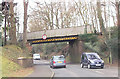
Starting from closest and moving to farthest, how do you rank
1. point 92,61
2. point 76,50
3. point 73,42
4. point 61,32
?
point 92,61, point 61,32, point 76,50, point 73,42

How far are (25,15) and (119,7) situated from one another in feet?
44.7

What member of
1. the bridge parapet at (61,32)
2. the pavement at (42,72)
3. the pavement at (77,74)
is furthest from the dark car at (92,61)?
the bridge parapet at (61,32)

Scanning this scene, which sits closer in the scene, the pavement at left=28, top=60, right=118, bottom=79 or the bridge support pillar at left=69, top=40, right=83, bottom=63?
the pavement at left=28, top=60, right=118, bottom=79

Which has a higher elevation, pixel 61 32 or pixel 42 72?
pixel 61 32

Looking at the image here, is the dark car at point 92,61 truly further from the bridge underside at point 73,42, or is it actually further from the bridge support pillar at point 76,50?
the bridge support pillar at point 76,50

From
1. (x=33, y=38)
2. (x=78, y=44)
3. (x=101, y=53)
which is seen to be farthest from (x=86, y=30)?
(x=33, y=38)

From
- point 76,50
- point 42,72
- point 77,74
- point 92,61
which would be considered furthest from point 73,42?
point 77,74

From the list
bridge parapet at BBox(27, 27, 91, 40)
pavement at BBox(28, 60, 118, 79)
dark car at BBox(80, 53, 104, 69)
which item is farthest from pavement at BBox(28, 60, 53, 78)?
bridge parapet at BBox(27, 27, 91, 40)

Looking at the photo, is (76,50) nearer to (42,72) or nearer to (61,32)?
(61,32)

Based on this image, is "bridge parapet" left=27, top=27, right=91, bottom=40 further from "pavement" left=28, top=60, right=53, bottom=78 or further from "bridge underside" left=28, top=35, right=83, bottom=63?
"pavement" left=28, top=60, right=53, bottom=78

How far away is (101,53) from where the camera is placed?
32.0m

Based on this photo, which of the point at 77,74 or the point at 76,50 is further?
the point at 76,50

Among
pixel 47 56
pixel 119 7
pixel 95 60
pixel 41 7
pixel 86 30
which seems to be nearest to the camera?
pixel 95 60

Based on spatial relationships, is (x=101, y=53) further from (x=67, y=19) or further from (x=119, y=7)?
(x=67, y=19)
